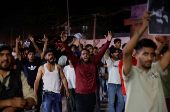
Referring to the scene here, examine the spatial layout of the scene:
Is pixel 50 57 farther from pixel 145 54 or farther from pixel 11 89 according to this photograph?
pixel 145 54

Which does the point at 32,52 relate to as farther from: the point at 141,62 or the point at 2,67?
the point at 141,62

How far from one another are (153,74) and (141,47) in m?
0.43

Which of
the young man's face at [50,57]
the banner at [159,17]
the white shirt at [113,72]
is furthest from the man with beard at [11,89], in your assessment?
the white shirt at [113,72]

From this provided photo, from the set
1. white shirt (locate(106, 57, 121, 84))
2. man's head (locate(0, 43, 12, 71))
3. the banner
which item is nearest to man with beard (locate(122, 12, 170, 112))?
the banner

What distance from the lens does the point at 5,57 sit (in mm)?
3254

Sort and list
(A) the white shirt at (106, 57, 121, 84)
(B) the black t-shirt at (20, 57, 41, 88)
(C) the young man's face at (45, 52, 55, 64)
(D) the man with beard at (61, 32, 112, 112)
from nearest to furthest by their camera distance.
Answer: (D) the man with beard at (61, 32, 112, 112), (C) the young man's face at (45, 52, 55, 64), (B) the black t-shirt at (20, 57, 41, 88), (A) the white shirt at (106, 57, 121, 84)

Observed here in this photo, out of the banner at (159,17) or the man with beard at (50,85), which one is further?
the man with beard at (50,85)

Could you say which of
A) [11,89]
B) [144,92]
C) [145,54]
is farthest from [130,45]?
[11,89]

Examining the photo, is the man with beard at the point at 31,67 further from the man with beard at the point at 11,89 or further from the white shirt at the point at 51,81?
the man with beard at the point at 11,89

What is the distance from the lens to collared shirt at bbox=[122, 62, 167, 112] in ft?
10.5

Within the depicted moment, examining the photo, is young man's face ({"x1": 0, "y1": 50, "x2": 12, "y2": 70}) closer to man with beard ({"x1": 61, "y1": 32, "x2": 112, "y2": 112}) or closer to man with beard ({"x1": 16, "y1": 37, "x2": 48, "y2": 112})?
man with beard ({"x1": 61, "y1": 32, "x2": 112, "y2": 112})

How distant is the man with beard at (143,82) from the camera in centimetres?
320

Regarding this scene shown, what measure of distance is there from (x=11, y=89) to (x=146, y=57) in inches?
76.7

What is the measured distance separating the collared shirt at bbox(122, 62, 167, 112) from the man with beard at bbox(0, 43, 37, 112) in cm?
142
